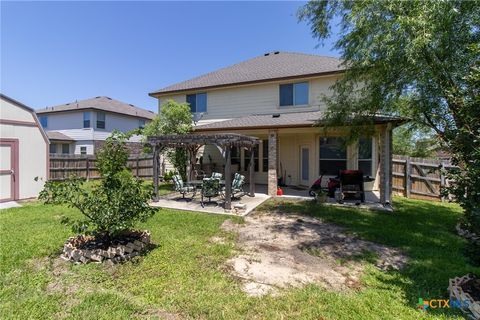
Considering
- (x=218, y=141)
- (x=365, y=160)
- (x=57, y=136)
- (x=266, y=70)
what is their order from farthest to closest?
(x=57, y=136)
(x=266, y=70)
(x=365, y=160)
(x=218, y=141)

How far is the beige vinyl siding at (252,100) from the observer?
12.5m

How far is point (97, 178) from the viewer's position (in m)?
16.6

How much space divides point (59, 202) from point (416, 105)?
353 inches

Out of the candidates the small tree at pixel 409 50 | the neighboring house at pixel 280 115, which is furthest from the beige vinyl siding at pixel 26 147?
the small tree at pixel 409 50

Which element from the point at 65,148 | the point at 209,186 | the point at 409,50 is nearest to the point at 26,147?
the point at 209,186

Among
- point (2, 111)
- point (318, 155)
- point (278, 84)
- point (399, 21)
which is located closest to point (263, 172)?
point (318, 155)

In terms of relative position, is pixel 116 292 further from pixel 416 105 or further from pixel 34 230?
pixel 416 105

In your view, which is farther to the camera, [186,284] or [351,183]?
[351,183]

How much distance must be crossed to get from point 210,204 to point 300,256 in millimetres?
5076

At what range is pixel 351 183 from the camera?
9625 mm

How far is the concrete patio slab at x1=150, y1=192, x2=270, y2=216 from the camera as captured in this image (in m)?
8.38

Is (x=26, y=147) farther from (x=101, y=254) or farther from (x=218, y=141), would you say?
(x=101, y=254)

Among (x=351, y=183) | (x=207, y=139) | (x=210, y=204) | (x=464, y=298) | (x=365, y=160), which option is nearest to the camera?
(x=464, y=298)

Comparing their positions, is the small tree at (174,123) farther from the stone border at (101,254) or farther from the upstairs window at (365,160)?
the upstairs window at (365,160)
